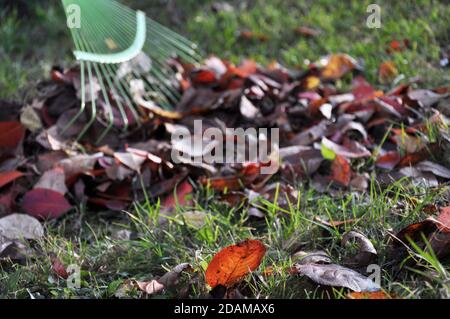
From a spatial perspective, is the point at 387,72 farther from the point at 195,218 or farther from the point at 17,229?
the point at 17,229

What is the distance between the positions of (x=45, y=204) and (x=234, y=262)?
0.91 metres

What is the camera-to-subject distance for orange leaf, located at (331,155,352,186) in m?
2.17

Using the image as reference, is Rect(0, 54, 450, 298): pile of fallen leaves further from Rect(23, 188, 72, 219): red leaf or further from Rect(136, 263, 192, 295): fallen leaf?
Rect(136, 263, 192, 295): fallen leaf

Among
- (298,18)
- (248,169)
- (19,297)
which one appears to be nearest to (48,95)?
(248,169)

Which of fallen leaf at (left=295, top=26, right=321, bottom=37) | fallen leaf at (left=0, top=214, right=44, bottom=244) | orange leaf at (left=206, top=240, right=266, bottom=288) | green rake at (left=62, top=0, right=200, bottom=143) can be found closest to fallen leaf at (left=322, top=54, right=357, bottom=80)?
fallen leaf at (left=295, top=26, right=321, bottom=37)

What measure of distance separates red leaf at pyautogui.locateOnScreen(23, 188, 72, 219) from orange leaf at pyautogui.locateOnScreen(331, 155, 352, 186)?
887mm

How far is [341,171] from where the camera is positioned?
2189mm

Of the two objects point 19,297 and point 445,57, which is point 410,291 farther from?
point 445,57

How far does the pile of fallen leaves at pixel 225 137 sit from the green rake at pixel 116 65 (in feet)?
0.13

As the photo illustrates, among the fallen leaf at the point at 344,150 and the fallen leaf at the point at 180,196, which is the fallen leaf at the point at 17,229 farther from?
the fallen leaf at the point at 344,150

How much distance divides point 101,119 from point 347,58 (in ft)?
4.02

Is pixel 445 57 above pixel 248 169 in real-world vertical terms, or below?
above

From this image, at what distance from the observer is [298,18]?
152 inches

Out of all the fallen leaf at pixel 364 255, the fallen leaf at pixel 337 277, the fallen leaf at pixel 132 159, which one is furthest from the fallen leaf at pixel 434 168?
the fallen leaf at pixel 132 159
